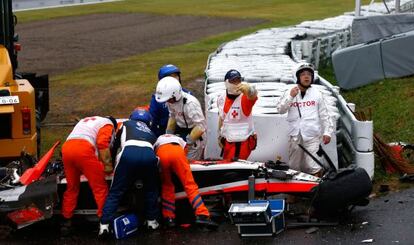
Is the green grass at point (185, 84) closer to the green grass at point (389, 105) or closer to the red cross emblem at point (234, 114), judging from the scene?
the green grass at point (389, 105)

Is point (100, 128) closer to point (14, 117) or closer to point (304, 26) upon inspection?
point (14, 117)

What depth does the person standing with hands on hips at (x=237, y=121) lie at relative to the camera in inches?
413

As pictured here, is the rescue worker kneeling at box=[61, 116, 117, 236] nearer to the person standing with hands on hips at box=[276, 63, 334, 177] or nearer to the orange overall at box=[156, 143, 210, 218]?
the orange overall at box=[156, 143, 210, 218]

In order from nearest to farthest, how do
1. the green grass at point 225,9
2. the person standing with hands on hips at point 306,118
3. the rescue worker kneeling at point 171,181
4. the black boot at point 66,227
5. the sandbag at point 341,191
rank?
the sandbag at point 341,191 → the rescue worker kneeling at point 171,181 → the black boot at point 66,227 → the person standing with hands on hips at point 306,118 → the green grass at point 225,9

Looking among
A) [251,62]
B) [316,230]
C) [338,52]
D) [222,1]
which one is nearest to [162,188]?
[316,230]

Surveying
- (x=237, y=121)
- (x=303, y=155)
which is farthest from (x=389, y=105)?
(x=237, y=121)

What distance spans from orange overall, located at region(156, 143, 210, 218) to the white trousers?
1.69 metres

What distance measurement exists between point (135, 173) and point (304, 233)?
1.97 meters

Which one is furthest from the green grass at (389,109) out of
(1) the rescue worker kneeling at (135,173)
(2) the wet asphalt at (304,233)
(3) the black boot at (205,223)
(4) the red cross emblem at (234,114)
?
(1) the rescue worker kneeling at (135,173)

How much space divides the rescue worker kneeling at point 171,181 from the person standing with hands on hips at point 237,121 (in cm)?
105

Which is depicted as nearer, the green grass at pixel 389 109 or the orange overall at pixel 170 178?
the orange overall at pixel 170 178

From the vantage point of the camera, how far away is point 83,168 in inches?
370

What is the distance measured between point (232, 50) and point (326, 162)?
837cm

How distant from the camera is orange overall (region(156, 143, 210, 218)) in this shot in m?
9.36
